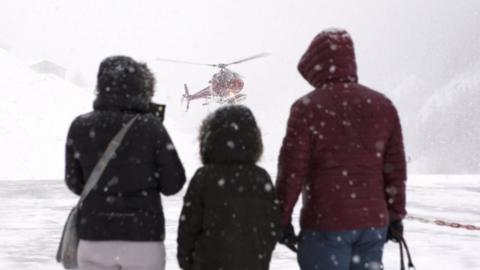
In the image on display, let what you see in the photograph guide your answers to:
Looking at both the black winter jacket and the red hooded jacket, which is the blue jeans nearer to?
the red hooded jacket

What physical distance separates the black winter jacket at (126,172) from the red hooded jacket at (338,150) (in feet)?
2.31

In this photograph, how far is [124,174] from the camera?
302 centimetres

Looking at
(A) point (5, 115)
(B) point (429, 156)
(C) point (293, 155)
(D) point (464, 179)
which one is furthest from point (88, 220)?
(B) point (429, 156)

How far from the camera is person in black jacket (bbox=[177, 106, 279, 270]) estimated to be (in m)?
2.96

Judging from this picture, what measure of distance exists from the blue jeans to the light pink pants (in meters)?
0.90

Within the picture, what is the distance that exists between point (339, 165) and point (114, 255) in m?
1.35

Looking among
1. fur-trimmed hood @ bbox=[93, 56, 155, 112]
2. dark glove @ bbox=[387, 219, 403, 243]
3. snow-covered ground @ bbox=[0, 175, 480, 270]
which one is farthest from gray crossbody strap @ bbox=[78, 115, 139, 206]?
snow-covered ground @ bbox=[0, 175, 480, 270]

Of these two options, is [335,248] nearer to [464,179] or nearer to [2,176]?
[464,179]

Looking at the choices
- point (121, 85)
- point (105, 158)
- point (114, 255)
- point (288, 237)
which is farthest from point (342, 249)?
point (121, 85)

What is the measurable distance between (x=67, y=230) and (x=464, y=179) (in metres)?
19.2

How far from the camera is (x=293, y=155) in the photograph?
2980mm

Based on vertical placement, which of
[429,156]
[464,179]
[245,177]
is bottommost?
[429,156]

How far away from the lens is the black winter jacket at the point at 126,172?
3004 millimetres

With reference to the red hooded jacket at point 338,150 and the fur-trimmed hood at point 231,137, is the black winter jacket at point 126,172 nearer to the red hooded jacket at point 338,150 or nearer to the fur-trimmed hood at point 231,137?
the fur-trimmed hood at point 231,137
